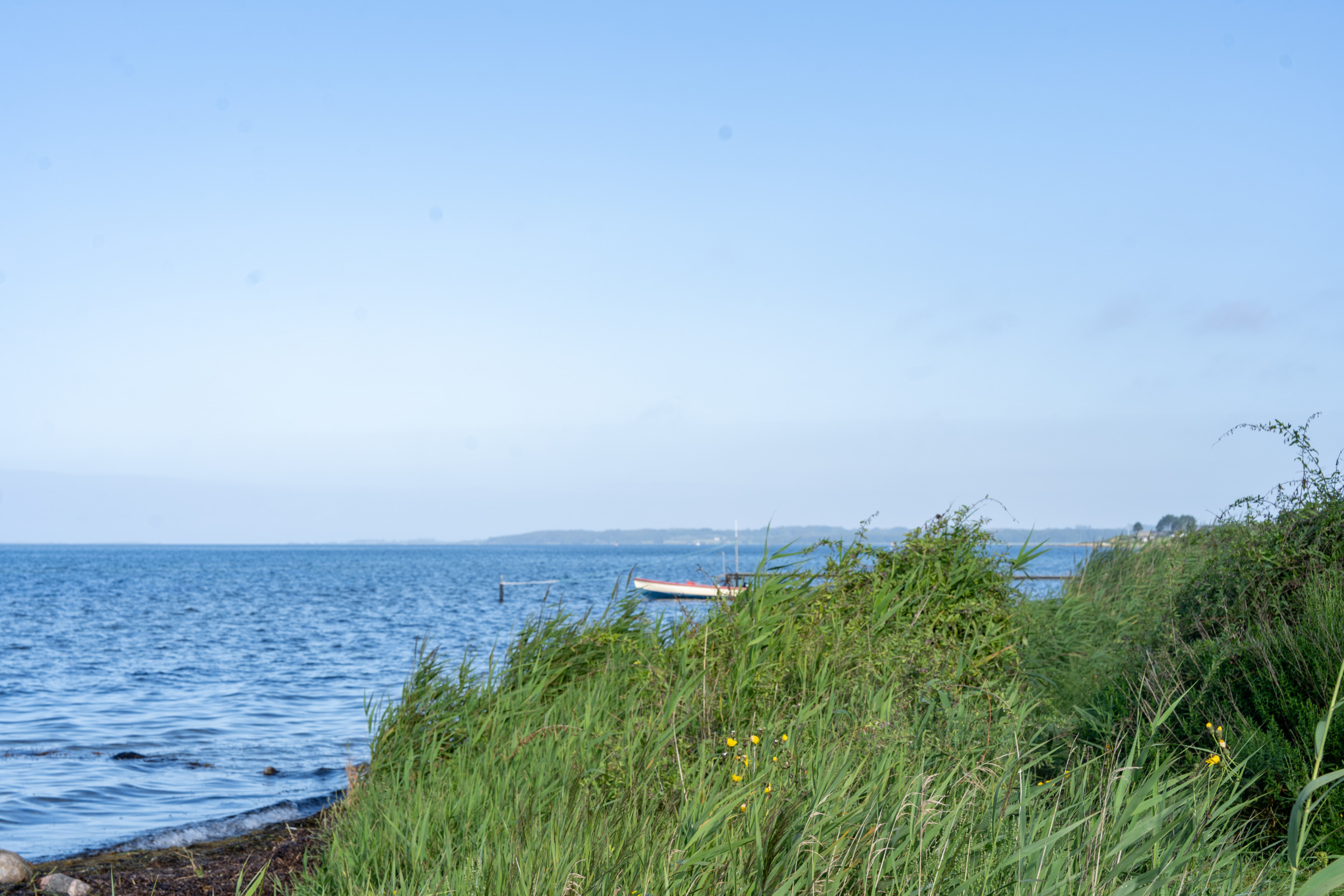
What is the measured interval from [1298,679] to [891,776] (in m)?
2.83

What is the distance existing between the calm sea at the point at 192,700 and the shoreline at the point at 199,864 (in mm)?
426

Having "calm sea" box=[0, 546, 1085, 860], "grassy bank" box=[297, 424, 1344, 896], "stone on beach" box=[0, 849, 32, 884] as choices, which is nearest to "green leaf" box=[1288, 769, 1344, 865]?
"grassy bank" box=[297, 424, 1344, 896]

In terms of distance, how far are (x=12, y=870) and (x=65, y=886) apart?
28.4 inches

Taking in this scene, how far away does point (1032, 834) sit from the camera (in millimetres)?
3598

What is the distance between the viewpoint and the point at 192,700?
20.5 m

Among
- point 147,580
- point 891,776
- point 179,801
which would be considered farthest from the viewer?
point 147,580

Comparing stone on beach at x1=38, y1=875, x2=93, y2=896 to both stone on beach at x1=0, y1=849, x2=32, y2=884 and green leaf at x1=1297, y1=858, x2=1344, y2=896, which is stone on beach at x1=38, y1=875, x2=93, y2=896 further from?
green leaf at x1=1297, y1=858, x2=1344, y2=896

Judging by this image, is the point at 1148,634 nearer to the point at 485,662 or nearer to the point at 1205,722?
the point at 1205,722

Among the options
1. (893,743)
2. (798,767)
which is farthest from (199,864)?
(893,743)

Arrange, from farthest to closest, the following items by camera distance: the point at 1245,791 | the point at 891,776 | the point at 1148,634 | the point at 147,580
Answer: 1. the point at 147,580
2. the point at 1148,634
3. the point at 1245,791
4. the point at 891,776

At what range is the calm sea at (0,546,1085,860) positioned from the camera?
12.0 m

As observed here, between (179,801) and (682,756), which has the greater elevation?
(682,756)

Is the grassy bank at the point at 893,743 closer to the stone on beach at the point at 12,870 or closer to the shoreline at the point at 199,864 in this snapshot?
the shoreline at the point at 199,864

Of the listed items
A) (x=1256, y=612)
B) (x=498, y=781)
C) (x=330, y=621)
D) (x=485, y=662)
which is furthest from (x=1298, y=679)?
(x=330, y=621)
